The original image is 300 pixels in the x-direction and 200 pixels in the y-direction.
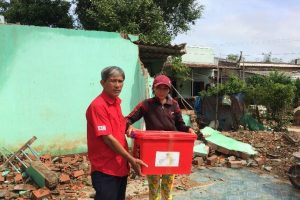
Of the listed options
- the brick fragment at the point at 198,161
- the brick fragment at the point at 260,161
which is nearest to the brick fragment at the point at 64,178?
the brick fragment at the point at 198,161

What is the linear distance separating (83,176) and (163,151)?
3747 millimetres

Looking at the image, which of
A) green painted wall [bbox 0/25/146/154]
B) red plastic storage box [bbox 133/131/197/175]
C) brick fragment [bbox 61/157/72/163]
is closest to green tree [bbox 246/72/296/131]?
green painted wall [bbox 0/25/146/154]

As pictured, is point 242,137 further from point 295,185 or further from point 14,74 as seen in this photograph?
point 14,74

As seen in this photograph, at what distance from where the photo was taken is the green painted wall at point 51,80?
7.31m

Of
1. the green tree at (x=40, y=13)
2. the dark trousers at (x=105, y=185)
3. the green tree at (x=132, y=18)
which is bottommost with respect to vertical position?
the dark trousers at (x=105, y=185)

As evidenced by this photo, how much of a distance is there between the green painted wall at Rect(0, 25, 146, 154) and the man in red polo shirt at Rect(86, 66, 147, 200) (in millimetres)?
4722

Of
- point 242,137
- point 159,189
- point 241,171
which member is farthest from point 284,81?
point 159,189

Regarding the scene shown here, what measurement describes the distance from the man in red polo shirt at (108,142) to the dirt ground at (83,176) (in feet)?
9.04

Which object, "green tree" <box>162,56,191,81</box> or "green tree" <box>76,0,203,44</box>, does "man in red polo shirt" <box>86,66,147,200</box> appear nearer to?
"green tree" <box>76,0,203,44</box>

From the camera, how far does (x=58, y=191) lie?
5.93 metres

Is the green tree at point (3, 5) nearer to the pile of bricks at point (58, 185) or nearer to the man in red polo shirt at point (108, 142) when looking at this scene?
the pile of bricks at point (58, 185)

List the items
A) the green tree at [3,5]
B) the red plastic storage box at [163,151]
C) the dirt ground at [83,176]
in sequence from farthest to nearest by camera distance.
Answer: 1. the green tree at [3,5]
2. the dirt ground at [83,176]
3. the red plastic storage box at [163,151]

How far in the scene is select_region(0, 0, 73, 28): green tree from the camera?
777 inches

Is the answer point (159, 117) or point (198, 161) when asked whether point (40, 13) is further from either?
Answer: point (159, 117)
